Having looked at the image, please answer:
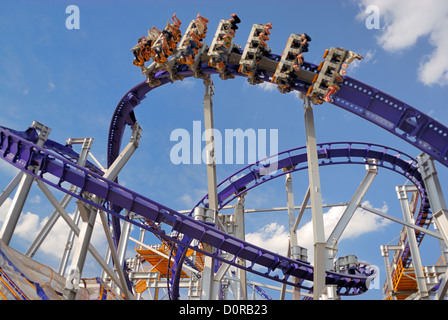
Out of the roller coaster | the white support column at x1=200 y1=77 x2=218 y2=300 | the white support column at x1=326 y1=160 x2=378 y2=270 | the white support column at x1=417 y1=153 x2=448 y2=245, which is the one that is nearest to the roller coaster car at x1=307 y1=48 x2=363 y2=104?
the roller coaster

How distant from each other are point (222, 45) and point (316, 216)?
4.34 m

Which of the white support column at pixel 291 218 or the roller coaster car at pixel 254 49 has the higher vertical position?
the roller coaster car at pixel 254 49

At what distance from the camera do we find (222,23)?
935 centimetres

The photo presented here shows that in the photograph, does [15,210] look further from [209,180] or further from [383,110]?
[383,110]

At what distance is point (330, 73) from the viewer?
28.7 ft

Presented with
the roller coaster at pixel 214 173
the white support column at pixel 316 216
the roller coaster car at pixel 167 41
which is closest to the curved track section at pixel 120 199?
the roller coaster at pixel 214 173

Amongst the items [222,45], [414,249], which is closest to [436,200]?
[414,249]

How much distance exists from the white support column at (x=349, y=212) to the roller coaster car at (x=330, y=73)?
3057mm

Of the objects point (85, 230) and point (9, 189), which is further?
point (9, 189)

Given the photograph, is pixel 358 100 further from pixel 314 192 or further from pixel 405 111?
pixel 314 192

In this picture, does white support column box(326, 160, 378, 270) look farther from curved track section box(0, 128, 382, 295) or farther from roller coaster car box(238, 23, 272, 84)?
roller coaster car box(238, 23, 272, 84)

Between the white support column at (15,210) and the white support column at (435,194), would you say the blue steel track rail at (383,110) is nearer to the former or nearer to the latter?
the white support column at (435,194)

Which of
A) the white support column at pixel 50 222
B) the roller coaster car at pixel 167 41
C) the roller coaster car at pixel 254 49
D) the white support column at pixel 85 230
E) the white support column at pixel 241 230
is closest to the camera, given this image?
the white support column at pixel 85 230

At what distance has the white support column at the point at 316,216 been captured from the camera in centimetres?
750
